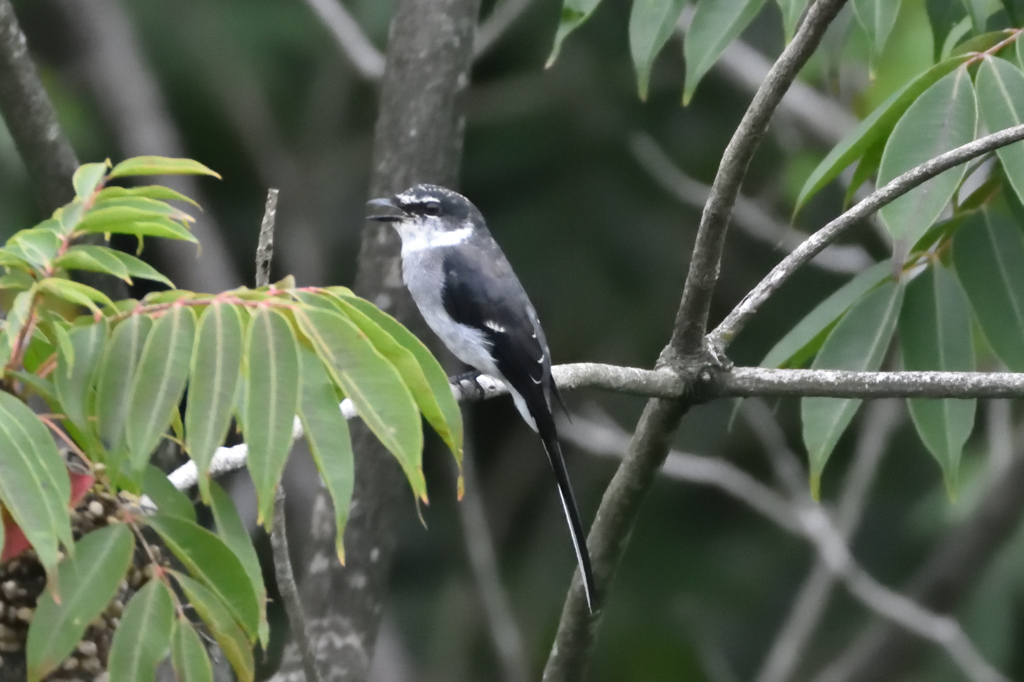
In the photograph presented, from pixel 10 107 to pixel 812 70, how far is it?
4.40m

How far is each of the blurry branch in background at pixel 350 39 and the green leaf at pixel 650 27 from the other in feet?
7.93

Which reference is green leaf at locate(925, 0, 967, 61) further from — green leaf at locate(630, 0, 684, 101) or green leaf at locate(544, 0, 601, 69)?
green leaf at locate(544, 0, 601, 69)

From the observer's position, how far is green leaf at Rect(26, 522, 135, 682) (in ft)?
5.71

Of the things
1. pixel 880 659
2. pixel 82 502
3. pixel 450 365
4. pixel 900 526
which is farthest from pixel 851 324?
pixel 900 526

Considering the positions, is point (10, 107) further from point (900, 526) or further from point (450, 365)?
point (900, 526)

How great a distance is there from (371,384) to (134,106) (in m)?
4.30

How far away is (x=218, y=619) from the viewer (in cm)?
190

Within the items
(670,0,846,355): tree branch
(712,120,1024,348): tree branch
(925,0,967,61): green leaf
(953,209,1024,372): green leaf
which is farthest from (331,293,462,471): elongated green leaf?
(925,0,967,61): green leaf

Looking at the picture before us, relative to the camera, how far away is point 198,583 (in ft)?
6.38

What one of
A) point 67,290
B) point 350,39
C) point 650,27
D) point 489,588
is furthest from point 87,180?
point 489,588

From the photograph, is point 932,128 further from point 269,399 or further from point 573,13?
point 269,399

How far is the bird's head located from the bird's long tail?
838 mm

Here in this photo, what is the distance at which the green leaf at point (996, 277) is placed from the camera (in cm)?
303

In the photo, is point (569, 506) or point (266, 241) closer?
point (266, 241)
